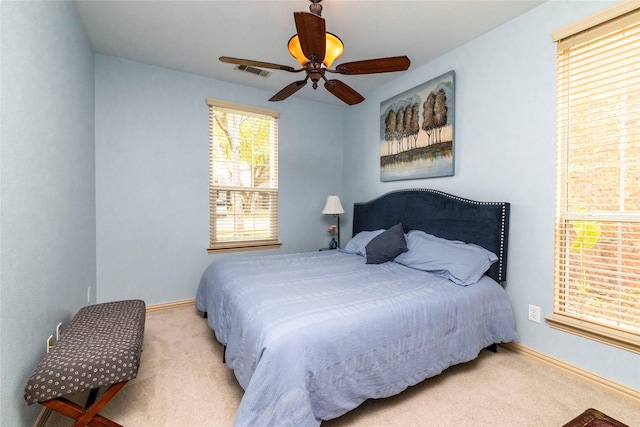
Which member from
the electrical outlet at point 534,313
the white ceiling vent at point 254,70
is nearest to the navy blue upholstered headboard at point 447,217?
the electrical outlet at point 534,313

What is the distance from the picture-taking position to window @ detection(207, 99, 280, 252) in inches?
143

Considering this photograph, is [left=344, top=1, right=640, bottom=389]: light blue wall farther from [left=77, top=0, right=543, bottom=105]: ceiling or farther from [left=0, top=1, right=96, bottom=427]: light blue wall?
[left=0, top=1, right=96, bottom=427]: light blue wall

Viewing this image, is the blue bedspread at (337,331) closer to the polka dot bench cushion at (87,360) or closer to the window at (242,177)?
the polka dot bench cushion at (87,360)

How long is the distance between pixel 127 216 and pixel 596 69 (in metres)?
4.35

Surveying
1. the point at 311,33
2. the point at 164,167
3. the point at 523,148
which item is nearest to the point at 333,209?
the point at 164,167

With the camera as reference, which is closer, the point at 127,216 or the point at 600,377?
the point at 600,377

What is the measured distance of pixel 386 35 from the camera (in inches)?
104

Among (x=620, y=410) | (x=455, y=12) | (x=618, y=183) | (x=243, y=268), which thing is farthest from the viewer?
(x=243, y=268)

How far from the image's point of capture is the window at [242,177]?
3.64m

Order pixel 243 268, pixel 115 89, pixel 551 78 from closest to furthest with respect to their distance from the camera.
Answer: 1. pixel 551 78
2. pixel 243 268
3. pixel 115 89

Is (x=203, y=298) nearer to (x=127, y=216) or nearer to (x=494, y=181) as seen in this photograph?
(x=127, y=216)

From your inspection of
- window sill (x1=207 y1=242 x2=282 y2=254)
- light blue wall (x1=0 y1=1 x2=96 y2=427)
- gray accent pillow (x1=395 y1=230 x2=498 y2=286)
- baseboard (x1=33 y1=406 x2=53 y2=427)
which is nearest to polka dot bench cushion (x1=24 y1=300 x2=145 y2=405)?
light blue wall (x1=0 y1=1 x2=96 y2=427)

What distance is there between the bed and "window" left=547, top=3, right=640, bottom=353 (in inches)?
17.4

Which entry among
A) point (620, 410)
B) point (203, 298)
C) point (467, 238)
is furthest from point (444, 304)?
point (203, 298)
